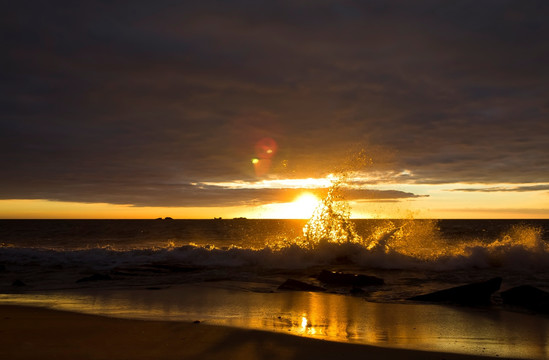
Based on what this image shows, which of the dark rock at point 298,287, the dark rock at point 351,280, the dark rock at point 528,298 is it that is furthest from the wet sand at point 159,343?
the dark rock at point 351,280

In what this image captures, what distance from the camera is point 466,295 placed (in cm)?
1054

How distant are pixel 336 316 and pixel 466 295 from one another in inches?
155

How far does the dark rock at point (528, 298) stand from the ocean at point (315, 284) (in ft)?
0.99

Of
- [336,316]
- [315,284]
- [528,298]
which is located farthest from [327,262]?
[336,316]

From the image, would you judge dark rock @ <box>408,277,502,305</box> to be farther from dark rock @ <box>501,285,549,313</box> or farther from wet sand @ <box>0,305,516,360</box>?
wet sand @ <box>0,305,516,360</box>

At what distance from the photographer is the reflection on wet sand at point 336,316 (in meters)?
6.80

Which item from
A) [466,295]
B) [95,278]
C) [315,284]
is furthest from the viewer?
[95,278]

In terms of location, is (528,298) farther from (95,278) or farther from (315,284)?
(95,278)

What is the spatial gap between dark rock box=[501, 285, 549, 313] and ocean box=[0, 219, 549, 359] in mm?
301

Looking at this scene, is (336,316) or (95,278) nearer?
(336,316)

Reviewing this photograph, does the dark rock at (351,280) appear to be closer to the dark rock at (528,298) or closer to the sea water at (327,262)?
the sea water at (327,262)

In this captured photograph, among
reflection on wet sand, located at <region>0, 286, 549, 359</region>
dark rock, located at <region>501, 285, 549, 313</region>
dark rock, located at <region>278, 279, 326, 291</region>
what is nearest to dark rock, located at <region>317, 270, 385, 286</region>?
dark rock, located at <region>278, 279, 326, 291</region>

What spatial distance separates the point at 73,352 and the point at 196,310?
12.0ft

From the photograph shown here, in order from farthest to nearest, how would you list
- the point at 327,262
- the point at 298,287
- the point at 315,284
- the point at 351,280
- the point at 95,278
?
the point at 327,262
the point at 95,278
the point at 315,284
the point at 351,280
the point at 298,287
